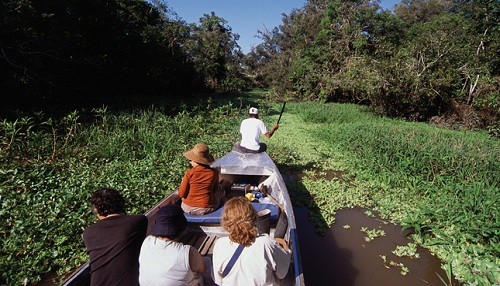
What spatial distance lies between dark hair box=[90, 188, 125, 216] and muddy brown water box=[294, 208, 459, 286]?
2.36 m

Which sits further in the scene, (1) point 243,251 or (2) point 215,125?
(2) point 215,125

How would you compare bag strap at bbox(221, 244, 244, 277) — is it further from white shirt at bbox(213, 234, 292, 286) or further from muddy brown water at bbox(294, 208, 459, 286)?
muddy brown water at bbox(294, 208, 459, 286)

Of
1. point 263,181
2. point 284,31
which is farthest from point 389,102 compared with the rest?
point 284,31

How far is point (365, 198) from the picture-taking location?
5531mm

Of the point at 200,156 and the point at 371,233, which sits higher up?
the point at 200,156

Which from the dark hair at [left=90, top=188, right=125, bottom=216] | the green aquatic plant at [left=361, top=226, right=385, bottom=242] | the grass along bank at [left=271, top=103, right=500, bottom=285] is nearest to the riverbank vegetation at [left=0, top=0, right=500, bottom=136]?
the grass along bank at [left=271, top=103, right=500, bottom=285]

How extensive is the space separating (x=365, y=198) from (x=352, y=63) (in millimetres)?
11014

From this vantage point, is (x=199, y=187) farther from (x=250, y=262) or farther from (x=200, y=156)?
(x=250, y=262)

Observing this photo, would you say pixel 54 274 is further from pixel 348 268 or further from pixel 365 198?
pixel 365 198

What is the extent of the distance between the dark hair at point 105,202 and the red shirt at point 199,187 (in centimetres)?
123

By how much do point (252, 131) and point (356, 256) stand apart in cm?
272

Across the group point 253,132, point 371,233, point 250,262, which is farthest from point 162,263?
point 253,132

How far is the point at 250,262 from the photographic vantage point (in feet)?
6.84

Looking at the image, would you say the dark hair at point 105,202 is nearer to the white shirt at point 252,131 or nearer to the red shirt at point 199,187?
the red shirt at point 199,187
